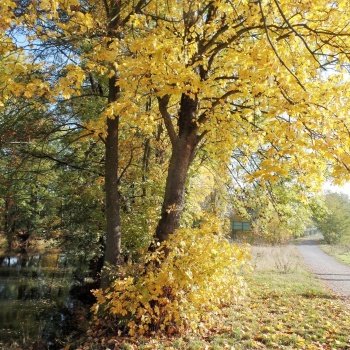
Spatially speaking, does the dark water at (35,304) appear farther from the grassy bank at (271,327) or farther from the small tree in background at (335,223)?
the small tree in background at (335,223)

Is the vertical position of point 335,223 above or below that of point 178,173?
below

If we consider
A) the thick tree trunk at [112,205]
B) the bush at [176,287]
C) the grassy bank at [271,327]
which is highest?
the thick tree trunk at [112,205]

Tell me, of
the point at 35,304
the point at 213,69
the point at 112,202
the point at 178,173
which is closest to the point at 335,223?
the point at 213,69

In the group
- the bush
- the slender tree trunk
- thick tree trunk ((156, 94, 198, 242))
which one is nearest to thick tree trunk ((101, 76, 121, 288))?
the slender tree trunk

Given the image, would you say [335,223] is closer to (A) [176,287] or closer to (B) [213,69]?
(B) [213,69]

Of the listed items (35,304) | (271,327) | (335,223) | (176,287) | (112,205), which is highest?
(112,205)

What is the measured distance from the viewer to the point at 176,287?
5594 mm

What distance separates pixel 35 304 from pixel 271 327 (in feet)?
26.4

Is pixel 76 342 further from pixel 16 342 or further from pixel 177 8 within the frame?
pixel 177 8

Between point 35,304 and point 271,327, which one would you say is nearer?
point 271,327

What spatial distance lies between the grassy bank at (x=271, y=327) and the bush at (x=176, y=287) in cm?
32

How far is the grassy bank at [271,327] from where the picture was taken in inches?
208

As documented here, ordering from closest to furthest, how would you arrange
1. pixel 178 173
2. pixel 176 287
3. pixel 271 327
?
pixel 176 287 → pixel 271 327 → pixel 178 173

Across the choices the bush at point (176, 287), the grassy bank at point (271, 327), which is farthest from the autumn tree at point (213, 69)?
the grassy bank at point (271, 327)
